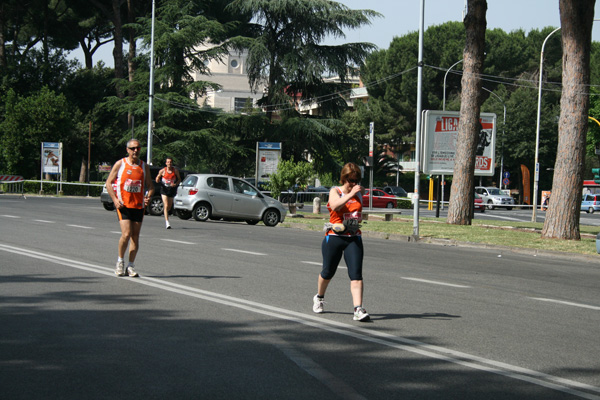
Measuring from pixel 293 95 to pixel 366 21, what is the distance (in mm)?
6376

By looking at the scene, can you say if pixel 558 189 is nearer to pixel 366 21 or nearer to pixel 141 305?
pixel 141 305

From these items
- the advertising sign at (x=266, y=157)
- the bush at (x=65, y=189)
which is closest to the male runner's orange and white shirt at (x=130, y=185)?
the advertising sign at (x=266, y=157)

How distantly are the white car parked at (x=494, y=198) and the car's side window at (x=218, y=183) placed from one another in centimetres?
3623

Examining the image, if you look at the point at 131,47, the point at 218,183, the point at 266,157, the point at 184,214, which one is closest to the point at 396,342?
the point at 218,183

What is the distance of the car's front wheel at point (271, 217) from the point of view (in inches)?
994

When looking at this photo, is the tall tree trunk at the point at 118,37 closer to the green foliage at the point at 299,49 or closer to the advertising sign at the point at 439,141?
the green foliage at the point at 299,49

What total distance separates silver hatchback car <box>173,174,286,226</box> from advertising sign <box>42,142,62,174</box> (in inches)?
915

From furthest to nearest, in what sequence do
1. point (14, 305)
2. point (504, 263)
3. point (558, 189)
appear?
point (558, 189), point (504, 263), point (14, 305)

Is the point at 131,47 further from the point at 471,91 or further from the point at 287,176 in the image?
the point at 471,91

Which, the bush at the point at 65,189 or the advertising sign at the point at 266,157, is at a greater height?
the advertising sign at the point at 266,157

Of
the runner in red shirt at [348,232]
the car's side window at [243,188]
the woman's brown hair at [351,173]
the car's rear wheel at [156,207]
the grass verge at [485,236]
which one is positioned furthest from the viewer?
the car's rear wheel at [156,207]

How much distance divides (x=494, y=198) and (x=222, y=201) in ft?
122

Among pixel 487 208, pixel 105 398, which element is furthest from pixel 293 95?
pixel 105 398

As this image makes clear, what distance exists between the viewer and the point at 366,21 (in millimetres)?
43969
